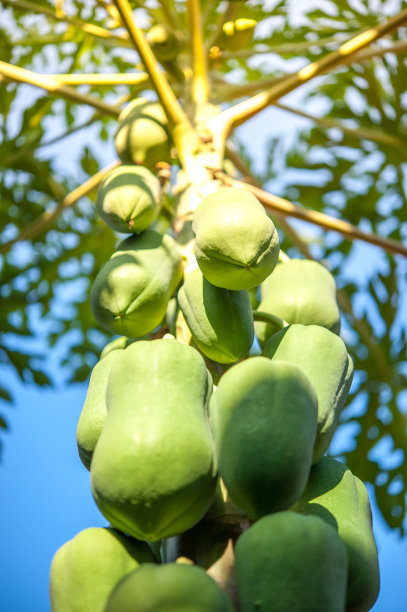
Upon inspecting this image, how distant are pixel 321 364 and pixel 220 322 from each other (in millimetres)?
230

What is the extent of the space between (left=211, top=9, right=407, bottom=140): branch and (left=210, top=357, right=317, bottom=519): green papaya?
3.91 ft

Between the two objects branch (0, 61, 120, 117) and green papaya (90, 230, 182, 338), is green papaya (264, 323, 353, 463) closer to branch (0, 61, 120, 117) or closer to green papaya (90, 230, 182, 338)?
green papaya (90, 230, 182, 338)

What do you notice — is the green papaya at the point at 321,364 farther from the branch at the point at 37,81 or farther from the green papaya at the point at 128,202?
the branch at the point at 37,81

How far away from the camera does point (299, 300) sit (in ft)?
4.98

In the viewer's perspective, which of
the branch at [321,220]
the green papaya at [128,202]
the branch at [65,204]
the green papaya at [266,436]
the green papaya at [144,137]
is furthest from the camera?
the branch at [65,204]

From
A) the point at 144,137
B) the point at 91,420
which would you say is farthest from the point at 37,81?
the point at 91,420

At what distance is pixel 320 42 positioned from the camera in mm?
3043

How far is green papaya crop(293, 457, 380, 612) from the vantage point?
3.31ft

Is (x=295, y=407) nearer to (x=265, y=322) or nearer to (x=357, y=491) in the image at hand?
(x=357, y=491)

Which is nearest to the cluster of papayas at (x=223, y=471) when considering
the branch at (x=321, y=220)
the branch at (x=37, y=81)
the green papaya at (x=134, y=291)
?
the green papaya at (x=134, y=291)

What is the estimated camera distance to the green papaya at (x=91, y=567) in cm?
97

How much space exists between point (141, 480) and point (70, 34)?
3.09m

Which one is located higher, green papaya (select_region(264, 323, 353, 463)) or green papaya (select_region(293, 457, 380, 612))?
green papaya (select_region(264, 323, 353, 463))

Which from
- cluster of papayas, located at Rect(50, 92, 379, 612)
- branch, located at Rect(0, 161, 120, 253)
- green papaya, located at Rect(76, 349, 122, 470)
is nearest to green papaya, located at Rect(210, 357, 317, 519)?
cluster of papayas, located at Rect(50, 92, 379, 612)
